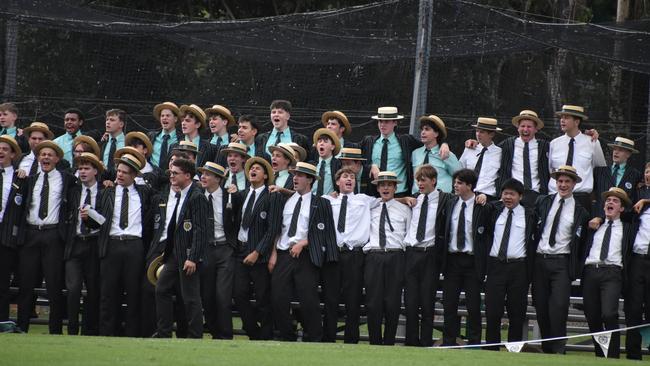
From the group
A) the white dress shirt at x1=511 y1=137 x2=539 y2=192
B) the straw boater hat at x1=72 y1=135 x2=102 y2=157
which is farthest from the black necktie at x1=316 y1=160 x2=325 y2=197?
the straw boater hat at x1=72 y1=135 x2=102 y2=157

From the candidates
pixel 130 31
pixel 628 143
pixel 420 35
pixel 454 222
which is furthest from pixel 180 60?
pixel 628 143

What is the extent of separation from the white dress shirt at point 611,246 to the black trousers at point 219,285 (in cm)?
402

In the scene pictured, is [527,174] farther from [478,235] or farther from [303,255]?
[303,255]

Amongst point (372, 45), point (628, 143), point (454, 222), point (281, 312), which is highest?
point (372, 45)

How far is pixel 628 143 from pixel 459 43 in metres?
2.40

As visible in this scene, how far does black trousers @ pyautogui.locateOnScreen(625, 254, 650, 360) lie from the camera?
49.3 ft

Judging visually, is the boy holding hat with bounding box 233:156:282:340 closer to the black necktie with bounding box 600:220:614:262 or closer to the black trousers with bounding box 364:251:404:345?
the black trousers with bounding box 364:251:404:345

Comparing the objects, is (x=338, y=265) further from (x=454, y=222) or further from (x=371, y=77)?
(x=371, y=77)

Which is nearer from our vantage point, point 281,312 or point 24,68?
point 281,312

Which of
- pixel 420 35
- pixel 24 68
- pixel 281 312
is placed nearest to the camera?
pixel 281 312

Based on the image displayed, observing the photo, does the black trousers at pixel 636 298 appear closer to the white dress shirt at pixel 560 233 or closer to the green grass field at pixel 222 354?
the white dress shirt at pixel 560 233

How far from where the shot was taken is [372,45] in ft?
55.9

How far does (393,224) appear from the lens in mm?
15555

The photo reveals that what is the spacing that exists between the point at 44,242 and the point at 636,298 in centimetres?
679
